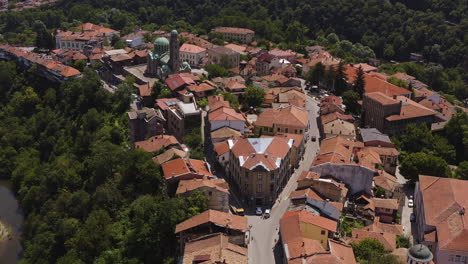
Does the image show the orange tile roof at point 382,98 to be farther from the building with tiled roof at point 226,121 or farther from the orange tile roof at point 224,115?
the building with tiled roof at point 226,121

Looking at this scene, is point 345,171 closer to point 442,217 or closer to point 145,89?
point 442,217

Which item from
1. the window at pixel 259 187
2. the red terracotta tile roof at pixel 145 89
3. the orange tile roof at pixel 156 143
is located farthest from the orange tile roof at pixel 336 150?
the red terracotta tile roof at pixel 145 89

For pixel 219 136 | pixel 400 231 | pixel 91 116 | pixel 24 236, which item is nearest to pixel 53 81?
pixel 91 116

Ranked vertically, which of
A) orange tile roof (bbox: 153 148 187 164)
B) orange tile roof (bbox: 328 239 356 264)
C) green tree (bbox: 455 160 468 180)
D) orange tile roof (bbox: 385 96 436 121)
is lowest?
green tree (bbox: 455 160 468 180)

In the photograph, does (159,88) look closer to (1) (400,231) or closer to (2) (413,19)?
(1) (400,231)

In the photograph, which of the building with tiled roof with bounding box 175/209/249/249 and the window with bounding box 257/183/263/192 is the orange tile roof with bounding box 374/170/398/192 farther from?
the building with tiled roof with bounding box 175/209/249/249

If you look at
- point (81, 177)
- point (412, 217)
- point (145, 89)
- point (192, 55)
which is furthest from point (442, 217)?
point (192, 55)

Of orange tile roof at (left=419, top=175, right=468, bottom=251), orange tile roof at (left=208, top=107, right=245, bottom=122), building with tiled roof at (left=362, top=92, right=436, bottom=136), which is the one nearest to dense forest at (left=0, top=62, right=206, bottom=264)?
orange tile roof at (left=208, top=107, right=245, bottom=122)
